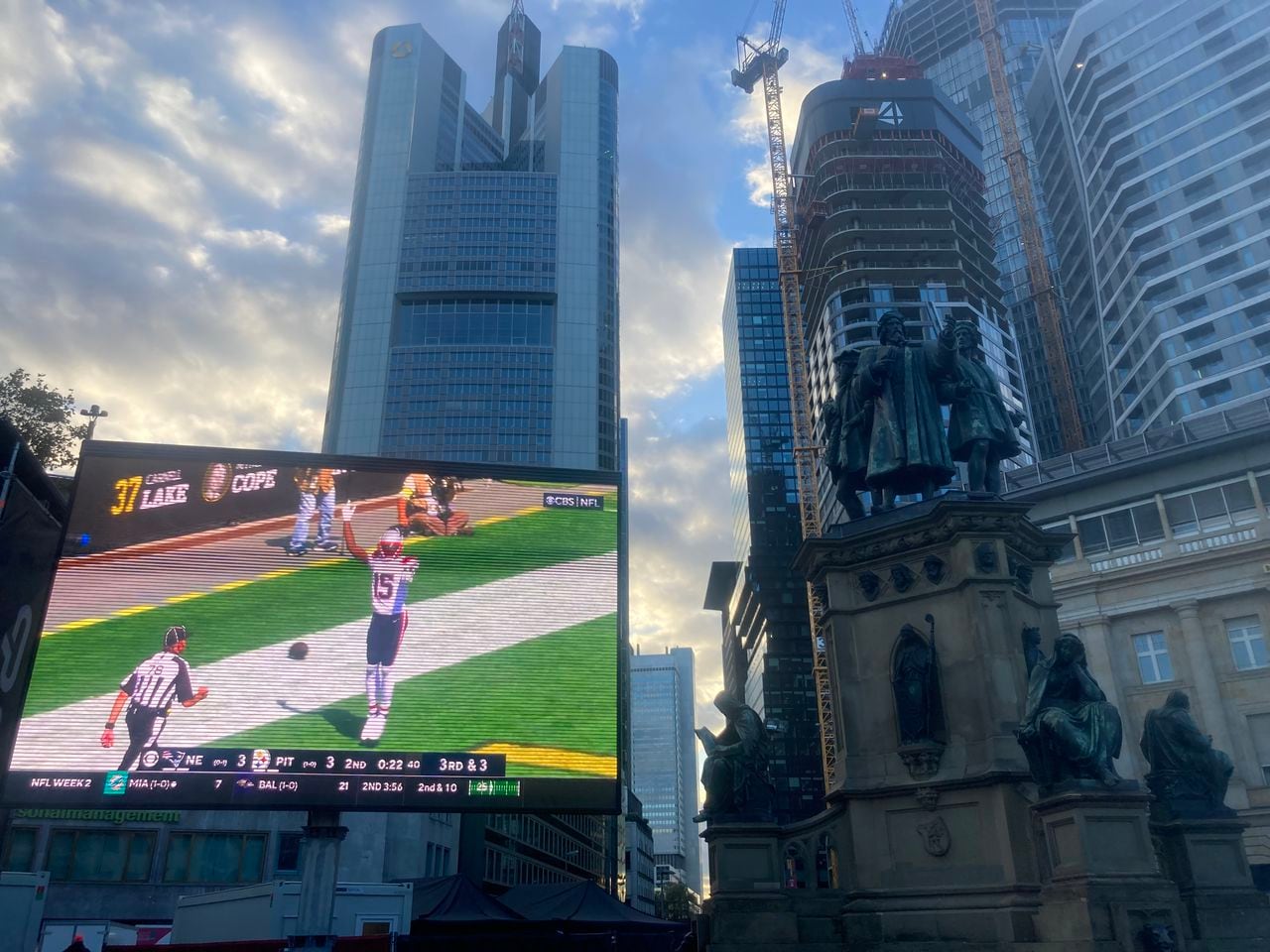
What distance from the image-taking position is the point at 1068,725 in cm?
1195

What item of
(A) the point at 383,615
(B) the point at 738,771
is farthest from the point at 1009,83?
(B) the point at 738,771

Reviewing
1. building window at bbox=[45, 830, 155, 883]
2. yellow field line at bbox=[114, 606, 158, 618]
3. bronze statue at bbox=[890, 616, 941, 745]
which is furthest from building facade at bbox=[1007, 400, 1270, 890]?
building window at bbox=[45, 830, 155, 883]

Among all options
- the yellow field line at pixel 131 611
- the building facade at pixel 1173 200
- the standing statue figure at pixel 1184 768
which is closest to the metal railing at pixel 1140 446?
the standing statue figure at pixel 1184 768

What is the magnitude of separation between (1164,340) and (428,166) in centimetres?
9251

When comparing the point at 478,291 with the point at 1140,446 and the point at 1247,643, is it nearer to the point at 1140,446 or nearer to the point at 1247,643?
the point at 1140,446

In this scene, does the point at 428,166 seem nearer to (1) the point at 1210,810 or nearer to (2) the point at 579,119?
(2) the point at 579,119

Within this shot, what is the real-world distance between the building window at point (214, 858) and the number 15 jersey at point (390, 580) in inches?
1049

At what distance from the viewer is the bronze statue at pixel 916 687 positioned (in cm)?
1388

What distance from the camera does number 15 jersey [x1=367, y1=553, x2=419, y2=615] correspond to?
19250 mm

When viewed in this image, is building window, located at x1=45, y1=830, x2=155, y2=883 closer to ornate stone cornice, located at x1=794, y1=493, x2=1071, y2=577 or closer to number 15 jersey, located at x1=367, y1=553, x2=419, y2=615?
number 15 jersey, located at x1=367, y1=553, x2=419, y2=615

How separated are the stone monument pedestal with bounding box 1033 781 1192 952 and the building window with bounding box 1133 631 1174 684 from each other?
107ft

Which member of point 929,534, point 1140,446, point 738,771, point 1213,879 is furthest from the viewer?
point 1140,446

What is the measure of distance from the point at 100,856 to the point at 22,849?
2673 mm

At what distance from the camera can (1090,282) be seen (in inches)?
4134
